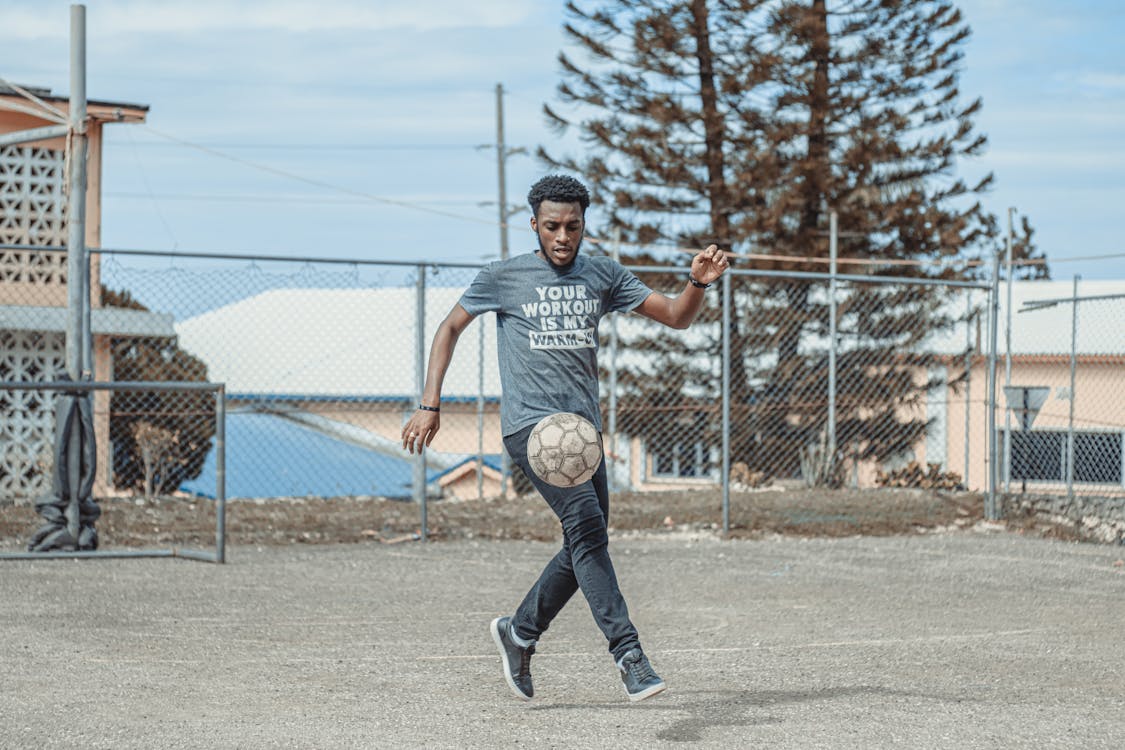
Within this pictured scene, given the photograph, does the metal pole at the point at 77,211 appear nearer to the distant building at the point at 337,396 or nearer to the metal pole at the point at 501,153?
the distant building at the point at 337,396

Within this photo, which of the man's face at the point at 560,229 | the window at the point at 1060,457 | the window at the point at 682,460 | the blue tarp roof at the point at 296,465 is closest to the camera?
the man's face at the point at 560,229

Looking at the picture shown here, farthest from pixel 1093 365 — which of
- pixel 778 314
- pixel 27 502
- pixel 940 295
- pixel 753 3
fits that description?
pixel 27 502

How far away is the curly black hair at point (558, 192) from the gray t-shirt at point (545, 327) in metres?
0.22

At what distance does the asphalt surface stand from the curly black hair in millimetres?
1825

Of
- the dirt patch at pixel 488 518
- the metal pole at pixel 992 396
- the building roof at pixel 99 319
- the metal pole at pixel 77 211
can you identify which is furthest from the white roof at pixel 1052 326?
the metal pole at pixel 77 211

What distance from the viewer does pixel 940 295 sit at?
25234mm

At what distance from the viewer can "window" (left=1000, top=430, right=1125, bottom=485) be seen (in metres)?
20.0

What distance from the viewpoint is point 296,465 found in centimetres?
1431

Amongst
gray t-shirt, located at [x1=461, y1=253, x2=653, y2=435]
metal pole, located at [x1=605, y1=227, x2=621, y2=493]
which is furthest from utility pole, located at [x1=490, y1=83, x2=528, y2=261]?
gray t-shirt, located at [x1=461, y1=253, x2=653, y2=435]

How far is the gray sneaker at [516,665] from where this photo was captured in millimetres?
5308

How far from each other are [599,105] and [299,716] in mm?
22040

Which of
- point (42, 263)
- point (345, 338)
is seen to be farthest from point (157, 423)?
point (345, 338)

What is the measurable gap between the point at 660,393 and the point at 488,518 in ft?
40.9

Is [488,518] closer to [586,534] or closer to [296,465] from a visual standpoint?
[296,465]
